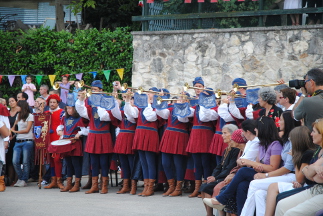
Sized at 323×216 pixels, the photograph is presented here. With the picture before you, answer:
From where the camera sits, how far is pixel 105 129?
10109mm

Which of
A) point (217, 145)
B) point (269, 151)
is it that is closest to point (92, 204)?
point (217, 145)

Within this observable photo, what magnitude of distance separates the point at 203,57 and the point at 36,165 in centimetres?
418

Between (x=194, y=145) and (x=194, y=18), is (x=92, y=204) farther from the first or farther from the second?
(x=194, y=18)

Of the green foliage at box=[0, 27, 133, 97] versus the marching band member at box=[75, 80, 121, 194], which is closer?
the marching band member at box=[75, 80, 121, 194]

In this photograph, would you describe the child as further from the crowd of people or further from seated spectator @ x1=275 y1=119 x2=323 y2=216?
seated spectator @ x1=275 y1=119 x2=323 y2=216

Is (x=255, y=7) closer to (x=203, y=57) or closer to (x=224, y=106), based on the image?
(x=203, y=57)

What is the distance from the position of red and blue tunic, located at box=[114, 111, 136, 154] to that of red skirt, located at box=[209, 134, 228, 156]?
1.58m

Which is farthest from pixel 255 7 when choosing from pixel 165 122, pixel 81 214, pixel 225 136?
pixel 81 214

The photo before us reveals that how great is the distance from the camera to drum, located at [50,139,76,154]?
400 inches

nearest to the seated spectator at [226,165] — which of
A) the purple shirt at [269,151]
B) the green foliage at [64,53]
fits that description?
the purple shirt at [269,151]

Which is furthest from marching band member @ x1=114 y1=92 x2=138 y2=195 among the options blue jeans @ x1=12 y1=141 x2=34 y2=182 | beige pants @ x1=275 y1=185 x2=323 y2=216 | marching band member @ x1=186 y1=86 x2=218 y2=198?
beige pants @ x1=275 y1=185 x2=323 y2=216

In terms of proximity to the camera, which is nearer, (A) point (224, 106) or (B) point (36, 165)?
(A) point (224, 106)

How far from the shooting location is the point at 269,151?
6.76 m

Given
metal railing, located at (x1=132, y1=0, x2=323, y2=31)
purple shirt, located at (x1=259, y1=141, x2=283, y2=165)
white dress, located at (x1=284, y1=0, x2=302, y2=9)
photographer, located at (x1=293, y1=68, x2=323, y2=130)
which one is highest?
white dress, located at (x1=284, y1=0, x2=302, y2=9)
